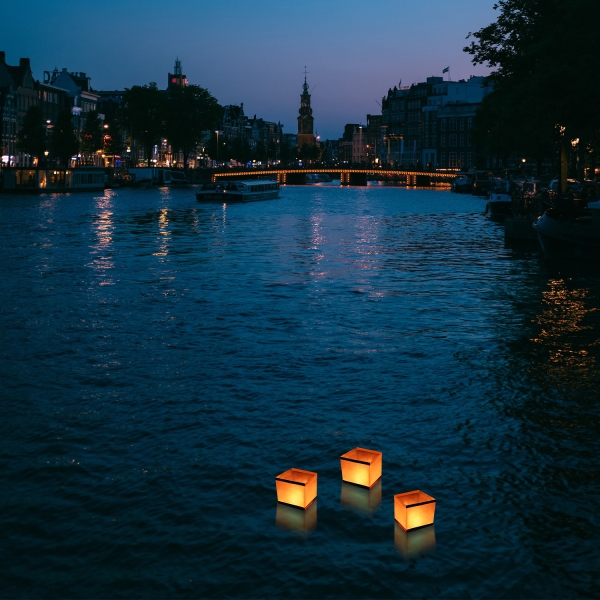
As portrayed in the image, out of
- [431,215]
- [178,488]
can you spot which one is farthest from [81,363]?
[431,215]

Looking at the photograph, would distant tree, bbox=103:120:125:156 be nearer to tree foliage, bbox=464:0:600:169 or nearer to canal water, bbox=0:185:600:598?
tree foliage, bbox=464:0:600:169

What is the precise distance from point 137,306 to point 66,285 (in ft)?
17.5

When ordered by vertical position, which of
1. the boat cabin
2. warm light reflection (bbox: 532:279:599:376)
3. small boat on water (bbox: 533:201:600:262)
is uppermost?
the boat cabin

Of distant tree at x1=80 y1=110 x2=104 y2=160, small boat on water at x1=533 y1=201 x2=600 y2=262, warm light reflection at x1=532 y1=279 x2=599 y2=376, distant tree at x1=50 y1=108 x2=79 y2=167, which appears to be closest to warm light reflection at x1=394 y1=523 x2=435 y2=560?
warm light reflection at x1=532 y1=279 x2=599 y2=376

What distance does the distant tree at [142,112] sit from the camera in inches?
6245

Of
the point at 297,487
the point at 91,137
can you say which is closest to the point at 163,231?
the point at 297,487

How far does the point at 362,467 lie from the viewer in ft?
35.0

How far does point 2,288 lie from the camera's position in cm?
2817

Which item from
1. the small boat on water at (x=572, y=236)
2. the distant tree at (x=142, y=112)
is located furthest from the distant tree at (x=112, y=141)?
the small boat on water at (x=572, y=236)

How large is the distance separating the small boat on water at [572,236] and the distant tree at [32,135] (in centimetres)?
9307

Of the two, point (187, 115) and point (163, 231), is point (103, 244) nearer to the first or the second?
point (163, 231)

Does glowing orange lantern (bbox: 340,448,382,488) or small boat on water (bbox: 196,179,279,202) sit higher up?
small boat on water (bbox: 196,179,279,202)

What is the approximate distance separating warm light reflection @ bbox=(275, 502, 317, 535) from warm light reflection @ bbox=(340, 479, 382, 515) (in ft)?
1.38

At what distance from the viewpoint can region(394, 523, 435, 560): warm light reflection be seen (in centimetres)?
913
